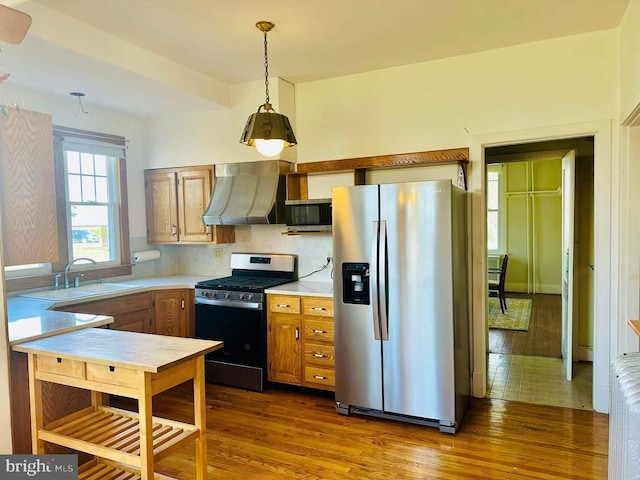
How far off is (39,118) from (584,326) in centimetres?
484

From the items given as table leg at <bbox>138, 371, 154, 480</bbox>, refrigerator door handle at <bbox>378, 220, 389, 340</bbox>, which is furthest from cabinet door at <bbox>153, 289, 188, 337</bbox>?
table leg at <bbox>138, 371, 154, 480</bbox>

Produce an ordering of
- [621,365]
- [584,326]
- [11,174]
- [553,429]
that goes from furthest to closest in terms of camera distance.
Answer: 1. [584,326]
2. [553,429]
3. [11,174]
4. [621,365]

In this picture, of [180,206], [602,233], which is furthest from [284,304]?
[602,233]

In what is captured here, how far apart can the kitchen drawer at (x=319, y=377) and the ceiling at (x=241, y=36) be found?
252cm

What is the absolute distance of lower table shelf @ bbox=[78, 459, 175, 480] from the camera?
90.3 inches

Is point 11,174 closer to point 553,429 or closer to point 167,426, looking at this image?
point 167,426

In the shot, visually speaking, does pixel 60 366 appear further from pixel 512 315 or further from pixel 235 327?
pixel 512 315

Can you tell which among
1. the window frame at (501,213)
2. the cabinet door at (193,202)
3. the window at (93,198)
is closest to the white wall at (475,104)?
the cabinet door at (193,202)

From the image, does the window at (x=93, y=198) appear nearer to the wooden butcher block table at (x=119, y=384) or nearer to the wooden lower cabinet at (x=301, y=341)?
the wooden lower cabinet at (x=301, y=341)

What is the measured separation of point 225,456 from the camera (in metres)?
Answer: 2.76

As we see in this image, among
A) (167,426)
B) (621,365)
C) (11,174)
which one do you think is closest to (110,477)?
(167,426)

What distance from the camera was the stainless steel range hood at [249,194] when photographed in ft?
12.8

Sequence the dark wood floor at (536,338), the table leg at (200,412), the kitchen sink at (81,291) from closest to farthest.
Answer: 1. the table leg at (200,412)
2. the kitchen sink at (81,291)
3. the dark wood floor at (536,338)

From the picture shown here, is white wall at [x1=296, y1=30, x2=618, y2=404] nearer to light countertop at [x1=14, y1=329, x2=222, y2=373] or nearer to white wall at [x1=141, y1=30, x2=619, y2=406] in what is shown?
white wall at [x1=141, y1=30, x2=619, y2=406]
